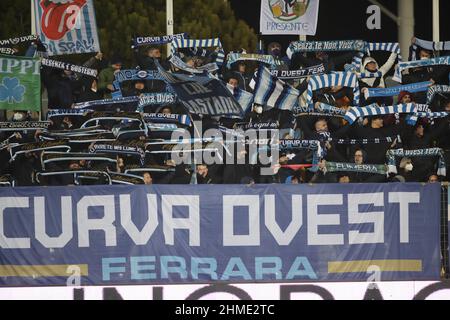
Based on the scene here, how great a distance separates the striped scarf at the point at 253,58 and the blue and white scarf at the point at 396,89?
5.28ft

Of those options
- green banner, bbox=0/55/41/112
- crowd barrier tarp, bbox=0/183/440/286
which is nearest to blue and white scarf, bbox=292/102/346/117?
crowd barrier tarp, bbox=0/183/440/286

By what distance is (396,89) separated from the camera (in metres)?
14.9

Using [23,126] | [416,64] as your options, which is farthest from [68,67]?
[416,64]

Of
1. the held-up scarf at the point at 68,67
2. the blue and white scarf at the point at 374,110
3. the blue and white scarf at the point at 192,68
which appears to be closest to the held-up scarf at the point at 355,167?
the blue and white scarf at the point at 374,110

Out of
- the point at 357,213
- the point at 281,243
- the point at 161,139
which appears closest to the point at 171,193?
the point at 161,139

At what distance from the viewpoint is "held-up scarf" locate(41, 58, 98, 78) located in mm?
14820

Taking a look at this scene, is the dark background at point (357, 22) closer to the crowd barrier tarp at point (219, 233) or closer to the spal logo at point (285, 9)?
the spal logo at point (285, 9)

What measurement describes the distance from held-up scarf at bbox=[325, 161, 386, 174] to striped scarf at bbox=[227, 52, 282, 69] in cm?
202

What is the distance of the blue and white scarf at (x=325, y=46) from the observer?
49.9ft

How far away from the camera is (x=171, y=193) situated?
46.0 feet

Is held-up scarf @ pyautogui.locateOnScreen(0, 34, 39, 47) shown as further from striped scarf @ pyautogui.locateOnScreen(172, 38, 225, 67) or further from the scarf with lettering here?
striped scarf @ pyautogui.locateOnScreen(172, 38, 225, 67)

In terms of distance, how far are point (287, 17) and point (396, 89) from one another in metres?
2.30
